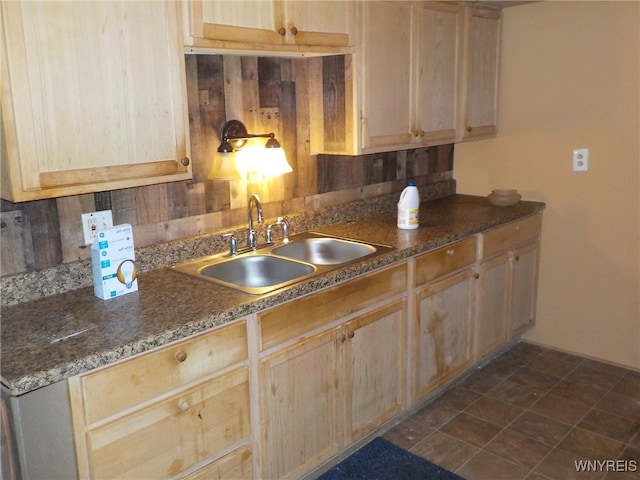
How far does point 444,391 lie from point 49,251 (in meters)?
1.96

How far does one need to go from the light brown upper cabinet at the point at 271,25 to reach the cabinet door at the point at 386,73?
137 mm

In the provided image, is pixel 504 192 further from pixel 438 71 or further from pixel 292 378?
pixel 292 378

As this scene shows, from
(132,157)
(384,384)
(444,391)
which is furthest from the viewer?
(444,391)

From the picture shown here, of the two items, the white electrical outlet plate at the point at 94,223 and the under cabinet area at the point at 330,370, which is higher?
the white electrical outlet plate at the point at 94,223

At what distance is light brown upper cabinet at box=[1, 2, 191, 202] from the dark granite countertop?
1.22 ft

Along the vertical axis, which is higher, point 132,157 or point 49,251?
point 132,157

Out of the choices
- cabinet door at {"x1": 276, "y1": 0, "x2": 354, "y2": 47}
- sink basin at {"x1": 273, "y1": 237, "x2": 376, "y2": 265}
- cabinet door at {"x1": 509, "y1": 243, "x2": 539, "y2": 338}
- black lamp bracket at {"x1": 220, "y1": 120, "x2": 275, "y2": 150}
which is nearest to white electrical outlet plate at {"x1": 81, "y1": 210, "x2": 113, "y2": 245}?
black lamp bracket at {"x1": 220, "y1": 120, "x2": 275, "y2": 150}

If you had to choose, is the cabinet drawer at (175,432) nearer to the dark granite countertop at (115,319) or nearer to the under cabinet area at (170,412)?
the under cabinet area at (170,412)

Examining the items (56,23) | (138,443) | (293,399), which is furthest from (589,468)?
(56,23)

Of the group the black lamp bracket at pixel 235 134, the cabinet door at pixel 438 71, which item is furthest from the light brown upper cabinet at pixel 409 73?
the black lamp bracket at pixel 235 134

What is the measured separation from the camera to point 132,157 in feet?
5.88

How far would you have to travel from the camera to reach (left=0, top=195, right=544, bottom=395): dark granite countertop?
56.9 inches

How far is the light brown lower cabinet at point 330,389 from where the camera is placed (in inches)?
78.8

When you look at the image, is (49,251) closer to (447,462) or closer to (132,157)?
(132,157)
